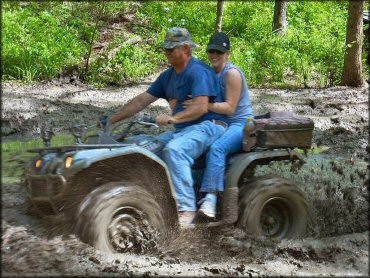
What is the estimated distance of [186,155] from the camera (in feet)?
17.4

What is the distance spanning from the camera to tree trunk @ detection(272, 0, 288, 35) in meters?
16.6

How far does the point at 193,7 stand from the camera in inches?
758

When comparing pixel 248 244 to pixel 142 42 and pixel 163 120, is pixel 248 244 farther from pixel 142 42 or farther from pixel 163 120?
pixel 142 42

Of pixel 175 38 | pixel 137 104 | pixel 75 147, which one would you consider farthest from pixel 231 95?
pixel 75 147

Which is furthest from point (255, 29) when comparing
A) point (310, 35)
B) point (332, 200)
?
point (332, 200)

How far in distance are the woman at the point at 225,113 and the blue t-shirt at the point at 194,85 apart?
0.37 feet

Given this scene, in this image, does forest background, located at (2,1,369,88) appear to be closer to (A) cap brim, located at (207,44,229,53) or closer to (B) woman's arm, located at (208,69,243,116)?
(A) cap brim, located at (207,44,229,53)

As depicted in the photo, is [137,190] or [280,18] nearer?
[137,190]

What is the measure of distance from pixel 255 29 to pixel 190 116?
41.0 ft

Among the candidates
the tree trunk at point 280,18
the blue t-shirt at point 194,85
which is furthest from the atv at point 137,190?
the tree trunk at point 280,18

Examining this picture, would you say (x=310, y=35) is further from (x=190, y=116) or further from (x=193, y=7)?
(x=190, y=116)

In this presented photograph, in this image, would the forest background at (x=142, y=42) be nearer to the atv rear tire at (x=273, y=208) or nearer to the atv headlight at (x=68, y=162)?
the atv rear tire at (x=273, y=208)

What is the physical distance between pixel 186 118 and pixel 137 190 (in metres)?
0.90

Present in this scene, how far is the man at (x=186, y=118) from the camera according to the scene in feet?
17.3
